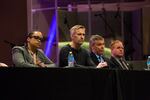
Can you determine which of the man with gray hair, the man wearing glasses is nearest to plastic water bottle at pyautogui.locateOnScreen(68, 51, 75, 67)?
the man with gray hair

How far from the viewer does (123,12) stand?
8.95m

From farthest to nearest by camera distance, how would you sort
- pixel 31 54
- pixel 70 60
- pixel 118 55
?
pixel 118 55 < pixel 31 54 < pixel 70 60

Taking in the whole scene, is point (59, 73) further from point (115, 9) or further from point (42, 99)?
point (115, 9)

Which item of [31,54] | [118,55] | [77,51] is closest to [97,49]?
[77,51]

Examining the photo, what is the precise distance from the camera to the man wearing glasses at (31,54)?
15.9 feet

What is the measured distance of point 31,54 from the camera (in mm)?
5105

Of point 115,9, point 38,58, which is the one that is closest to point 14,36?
point 38,58

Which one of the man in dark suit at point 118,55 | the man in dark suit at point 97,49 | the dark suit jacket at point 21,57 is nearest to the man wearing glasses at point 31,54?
the dark suit jacket at point 21,57

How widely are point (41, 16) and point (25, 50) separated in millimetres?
3823

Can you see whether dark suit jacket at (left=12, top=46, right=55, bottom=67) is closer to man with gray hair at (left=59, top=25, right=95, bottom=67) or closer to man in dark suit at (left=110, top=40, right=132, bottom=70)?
man with gray hair at (left=59, top=25, right=95, bottom=67)

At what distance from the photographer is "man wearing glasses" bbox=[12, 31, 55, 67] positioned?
485cm

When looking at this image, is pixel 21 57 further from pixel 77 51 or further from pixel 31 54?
pixel 77 51

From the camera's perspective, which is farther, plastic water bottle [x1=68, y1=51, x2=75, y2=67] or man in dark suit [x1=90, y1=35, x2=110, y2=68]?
man in dark suit [x1=90, y1=35, x2=110, y2=68]

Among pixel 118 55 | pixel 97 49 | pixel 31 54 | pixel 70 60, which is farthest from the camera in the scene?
pixel 118 55
